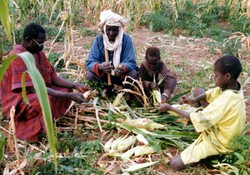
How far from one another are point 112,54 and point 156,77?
1.77 feet

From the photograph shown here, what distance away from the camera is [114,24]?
3.65m

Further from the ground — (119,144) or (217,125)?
(217,125)

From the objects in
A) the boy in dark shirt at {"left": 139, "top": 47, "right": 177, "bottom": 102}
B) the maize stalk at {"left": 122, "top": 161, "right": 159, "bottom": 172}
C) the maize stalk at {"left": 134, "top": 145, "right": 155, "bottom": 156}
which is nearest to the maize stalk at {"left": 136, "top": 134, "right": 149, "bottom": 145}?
the maize stalk at {"left": 134, "top": 145, "right": 155, "bottom": 156}

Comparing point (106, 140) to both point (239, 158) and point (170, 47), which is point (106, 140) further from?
point (170, 47)

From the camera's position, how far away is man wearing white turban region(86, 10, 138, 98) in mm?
3654

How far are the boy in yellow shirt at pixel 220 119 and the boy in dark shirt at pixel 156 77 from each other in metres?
0.90

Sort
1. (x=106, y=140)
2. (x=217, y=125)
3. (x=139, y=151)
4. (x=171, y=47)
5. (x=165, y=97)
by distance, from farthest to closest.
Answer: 1. (x=171, y=47)
2. (x=165, y=97)
3. (x=106, y=140)
4. (x=139, y=151)
5. (x=217, y=125)

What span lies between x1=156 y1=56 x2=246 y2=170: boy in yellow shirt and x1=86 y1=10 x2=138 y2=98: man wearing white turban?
3.99 ft

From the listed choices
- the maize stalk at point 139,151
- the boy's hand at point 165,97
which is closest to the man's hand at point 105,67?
the boy's hand at point 165,97

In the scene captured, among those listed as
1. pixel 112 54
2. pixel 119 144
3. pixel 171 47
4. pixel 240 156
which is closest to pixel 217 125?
pixel 240 156

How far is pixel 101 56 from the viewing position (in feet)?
12.7

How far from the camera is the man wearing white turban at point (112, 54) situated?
12.0 ft

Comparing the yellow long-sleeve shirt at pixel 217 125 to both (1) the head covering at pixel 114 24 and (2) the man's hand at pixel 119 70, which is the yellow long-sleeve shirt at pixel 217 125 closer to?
Result: (2) the man's hand at pixel 119 70

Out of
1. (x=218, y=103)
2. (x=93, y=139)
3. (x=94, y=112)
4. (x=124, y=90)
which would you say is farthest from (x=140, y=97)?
(x=218, y=103)
